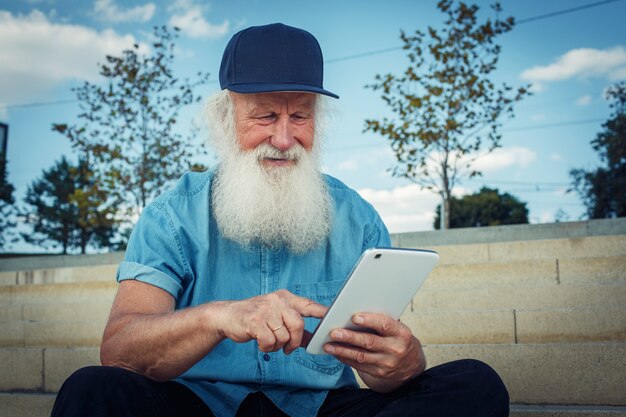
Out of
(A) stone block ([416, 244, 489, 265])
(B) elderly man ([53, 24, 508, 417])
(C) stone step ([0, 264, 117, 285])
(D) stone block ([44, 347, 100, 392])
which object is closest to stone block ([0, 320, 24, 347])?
(D) stone block ([44, 347, 100, 392])

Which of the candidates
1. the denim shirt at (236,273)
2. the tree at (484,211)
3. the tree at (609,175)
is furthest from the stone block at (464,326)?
the tree at (484,211)

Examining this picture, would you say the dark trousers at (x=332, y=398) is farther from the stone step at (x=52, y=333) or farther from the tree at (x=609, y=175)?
the tree at (x=609, y=175)

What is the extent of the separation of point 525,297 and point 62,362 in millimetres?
3046

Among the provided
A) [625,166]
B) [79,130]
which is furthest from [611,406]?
[625,166]

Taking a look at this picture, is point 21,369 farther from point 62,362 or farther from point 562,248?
point 562,248

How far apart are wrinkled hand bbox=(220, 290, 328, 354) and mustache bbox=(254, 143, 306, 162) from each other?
774mm

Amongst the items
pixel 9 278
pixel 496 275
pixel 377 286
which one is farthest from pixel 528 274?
pixel 9 278

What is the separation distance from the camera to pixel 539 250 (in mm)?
6191

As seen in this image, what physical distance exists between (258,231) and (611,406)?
6.34 ft

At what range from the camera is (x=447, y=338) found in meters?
3.75

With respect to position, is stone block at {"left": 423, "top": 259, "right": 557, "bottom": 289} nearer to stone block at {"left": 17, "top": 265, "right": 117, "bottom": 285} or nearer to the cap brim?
the cap brim

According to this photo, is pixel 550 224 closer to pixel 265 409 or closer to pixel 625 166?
pixel 265 409

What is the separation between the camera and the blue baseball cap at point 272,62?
2.24m

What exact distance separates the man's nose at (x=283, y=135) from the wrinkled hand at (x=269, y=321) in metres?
0.78
